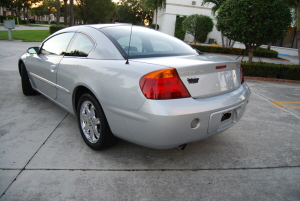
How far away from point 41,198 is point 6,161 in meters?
0.82

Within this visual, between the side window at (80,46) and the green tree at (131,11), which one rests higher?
the green tree at (131,11)

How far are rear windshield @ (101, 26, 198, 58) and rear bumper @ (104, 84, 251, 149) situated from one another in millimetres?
727

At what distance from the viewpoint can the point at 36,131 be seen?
132 inches

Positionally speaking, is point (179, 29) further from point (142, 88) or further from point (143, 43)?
point (142, 88)

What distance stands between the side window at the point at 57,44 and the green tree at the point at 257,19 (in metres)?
7.18

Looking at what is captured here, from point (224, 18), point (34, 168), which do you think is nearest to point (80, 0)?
point (224, 18)

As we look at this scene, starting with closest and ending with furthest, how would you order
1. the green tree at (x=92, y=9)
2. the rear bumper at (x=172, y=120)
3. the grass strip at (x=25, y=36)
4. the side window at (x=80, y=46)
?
the rear bumper at (x=172, y=120), the side window at (x=80, y=46), the grass strip at (x=25, y=36), the green tree at (x=92, y=9)

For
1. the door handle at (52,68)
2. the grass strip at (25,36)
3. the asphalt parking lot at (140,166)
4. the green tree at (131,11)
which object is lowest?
the asphalt parking lot at (140,166)

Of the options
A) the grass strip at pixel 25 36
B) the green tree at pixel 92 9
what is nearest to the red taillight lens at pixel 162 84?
the grass strip at pixel 25 36

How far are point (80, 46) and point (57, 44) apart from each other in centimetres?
74

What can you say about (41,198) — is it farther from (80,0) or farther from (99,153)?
(80,0)

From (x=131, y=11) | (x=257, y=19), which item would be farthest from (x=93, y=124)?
(x=131, y=11)

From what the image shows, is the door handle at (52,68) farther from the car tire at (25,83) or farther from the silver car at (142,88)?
the car tire at (25,83)

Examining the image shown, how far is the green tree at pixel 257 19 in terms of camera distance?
8.65 m
